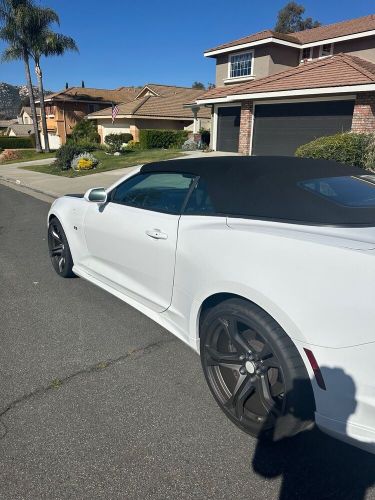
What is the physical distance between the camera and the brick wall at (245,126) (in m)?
17.3

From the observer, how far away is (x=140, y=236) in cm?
281

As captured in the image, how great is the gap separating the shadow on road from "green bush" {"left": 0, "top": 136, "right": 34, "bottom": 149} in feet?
135

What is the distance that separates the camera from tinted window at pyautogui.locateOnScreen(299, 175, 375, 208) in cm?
225

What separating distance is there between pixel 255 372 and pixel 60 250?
9.88 feet

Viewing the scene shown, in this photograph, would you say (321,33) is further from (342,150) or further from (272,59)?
(342,150)

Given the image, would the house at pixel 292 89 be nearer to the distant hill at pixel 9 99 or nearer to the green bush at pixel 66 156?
the green bush at pixel 66 156

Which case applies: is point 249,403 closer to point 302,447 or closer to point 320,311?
point 302,447

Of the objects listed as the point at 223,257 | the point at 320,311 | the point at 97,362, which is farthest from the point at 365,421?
the point at 97,362

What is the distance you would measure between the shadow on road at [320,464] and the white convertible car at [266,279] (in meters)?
0.04

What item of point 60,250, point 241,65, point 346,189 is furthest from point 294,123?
point 346,189

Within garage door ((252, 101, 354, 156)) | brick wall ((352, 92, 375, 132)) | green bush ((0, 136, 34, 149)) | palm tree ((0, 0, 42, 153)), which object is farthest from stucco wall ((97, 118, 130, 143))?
brick wall ((352, 92, 375, 132))

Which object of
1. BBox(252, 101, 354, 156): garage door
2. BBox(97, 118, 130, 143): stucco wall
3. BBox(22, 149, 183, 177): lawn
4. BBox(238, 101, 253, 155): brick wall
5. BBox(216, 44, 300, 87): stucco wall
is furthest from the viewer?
BBox(97, 118, 130, 143): stucco wall

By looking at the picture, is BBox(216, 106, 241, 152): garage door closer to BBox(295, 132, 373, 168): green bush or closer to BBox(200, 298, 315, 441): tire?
BBox(295, 132, 373, 168): green bush

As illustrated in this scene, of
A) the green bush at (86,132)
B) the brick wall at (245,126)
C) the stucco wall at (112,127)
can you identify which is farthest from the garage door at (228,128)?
the green bush at (86,132)
